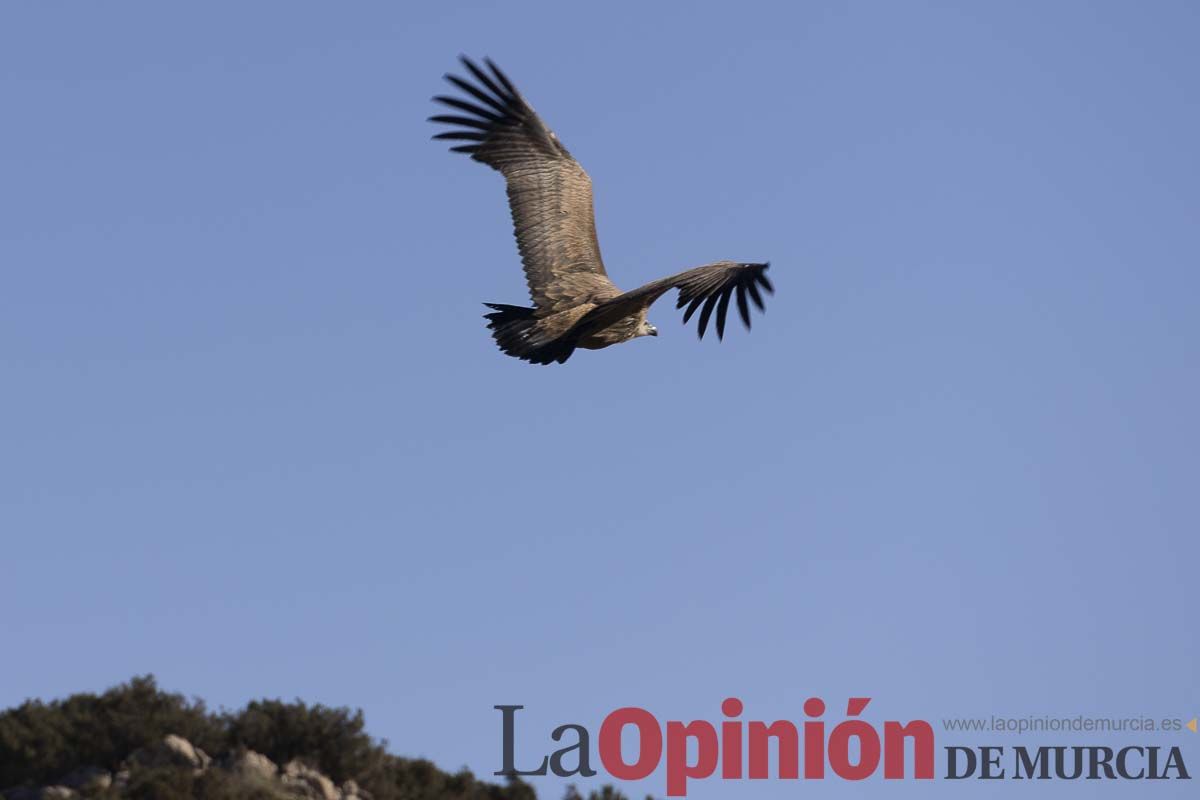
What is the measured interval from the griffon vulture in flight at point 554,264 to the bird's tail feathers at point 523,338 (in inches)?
0.4

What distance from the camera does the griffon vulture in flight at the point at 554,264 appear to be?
89.6 feet

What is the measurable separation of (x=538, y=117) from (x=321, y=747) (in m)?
7.96

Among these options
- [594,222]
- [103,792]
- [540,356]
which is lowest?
[103,792]

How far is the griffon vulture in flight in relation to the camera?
27.3m

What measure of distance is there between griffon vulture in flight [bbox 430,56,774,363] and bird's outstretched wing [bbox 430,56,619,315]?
0.01 metres

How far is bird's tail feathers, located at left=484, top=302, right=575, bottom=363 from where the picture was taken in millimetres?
27828

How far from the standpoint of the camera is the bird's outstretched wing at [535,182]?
29578 millimetres

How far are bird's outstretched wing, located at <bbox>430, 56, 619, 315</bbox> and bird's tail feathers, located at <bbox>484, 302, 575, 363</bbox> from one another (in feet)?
2.37

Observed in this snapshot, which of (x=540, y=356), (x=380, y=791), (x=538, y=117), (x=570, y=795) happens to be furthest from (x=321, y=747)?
(x=538, y=117)

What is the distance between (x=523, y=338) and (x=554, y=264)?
1683 mm

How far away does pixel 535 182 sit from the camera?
98.6ft

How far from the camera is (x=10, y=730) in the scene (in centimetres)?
2944

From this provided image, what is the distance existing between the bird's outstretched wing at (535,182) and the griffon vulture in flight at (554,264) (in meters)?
0.01

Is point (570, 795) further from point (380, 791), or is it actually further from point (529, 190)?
point (529, 190)
